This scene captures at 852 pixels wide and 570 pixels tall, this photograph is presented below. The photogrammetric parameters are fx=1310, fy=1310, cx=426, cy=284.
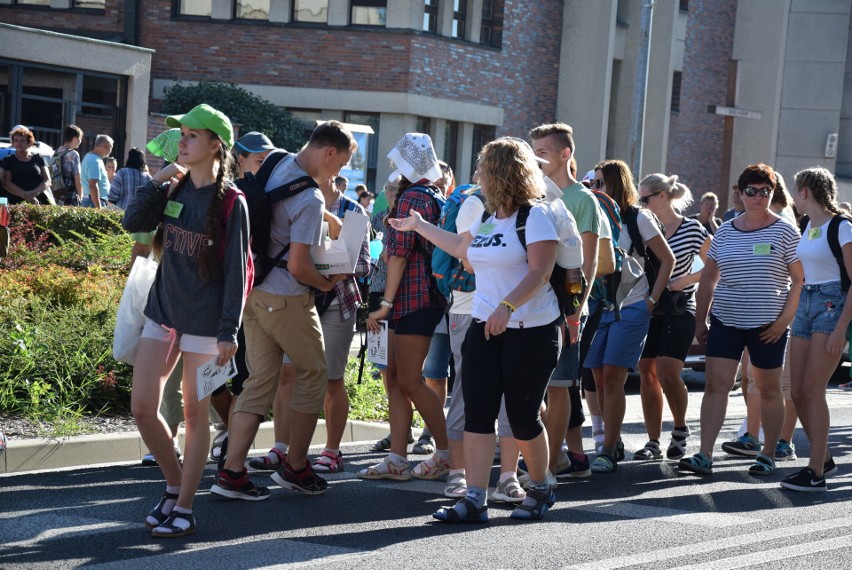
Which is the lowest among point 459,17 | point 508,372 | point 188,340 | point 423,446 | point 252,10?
point 423,446

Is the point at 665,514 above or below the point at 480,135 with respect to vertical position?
below

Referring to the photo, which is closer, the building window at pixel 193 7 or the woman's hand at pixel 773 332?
the woman's hand at pixel 773 332

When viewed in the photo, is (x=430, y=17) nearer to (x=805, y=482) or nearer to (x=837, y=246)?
(x=837, y=246)

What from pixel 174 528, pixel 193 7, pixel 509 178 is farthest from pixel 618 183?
pixel 193 7

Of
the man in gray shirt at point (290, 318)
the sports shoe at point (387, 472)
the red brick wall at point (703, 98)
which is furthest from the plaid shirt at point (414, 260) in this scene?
the red brick wall at point (703, 98)

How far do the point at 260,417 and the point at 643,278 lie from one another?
3109 mm

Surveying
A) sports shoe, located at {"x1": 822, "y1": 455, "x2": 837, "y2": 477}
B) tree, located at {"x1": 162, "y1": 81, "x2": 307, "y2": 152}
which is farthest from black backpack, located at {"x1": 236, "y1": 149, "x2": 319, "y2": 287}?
tree, located at {"x1": 162, "y1": 81, "x2": 307, "y2": 152}

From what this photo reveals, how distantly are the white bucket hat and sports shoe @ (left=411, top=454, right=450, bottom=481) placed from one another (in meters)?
1.74

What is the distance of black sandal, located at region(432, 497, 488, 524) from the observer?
22.0 feet

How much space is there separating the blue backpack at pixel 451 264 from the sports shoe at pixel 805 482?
98.7 inches

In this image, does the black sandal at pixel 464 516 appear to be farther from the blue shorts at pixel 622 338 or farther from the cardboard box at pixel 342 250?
the blue shorts at pixel 622 338

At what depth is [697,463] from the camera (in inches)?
338

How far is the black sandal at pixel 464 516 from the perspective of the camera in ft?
22.0

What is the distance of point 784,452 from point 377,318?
3.58 m
